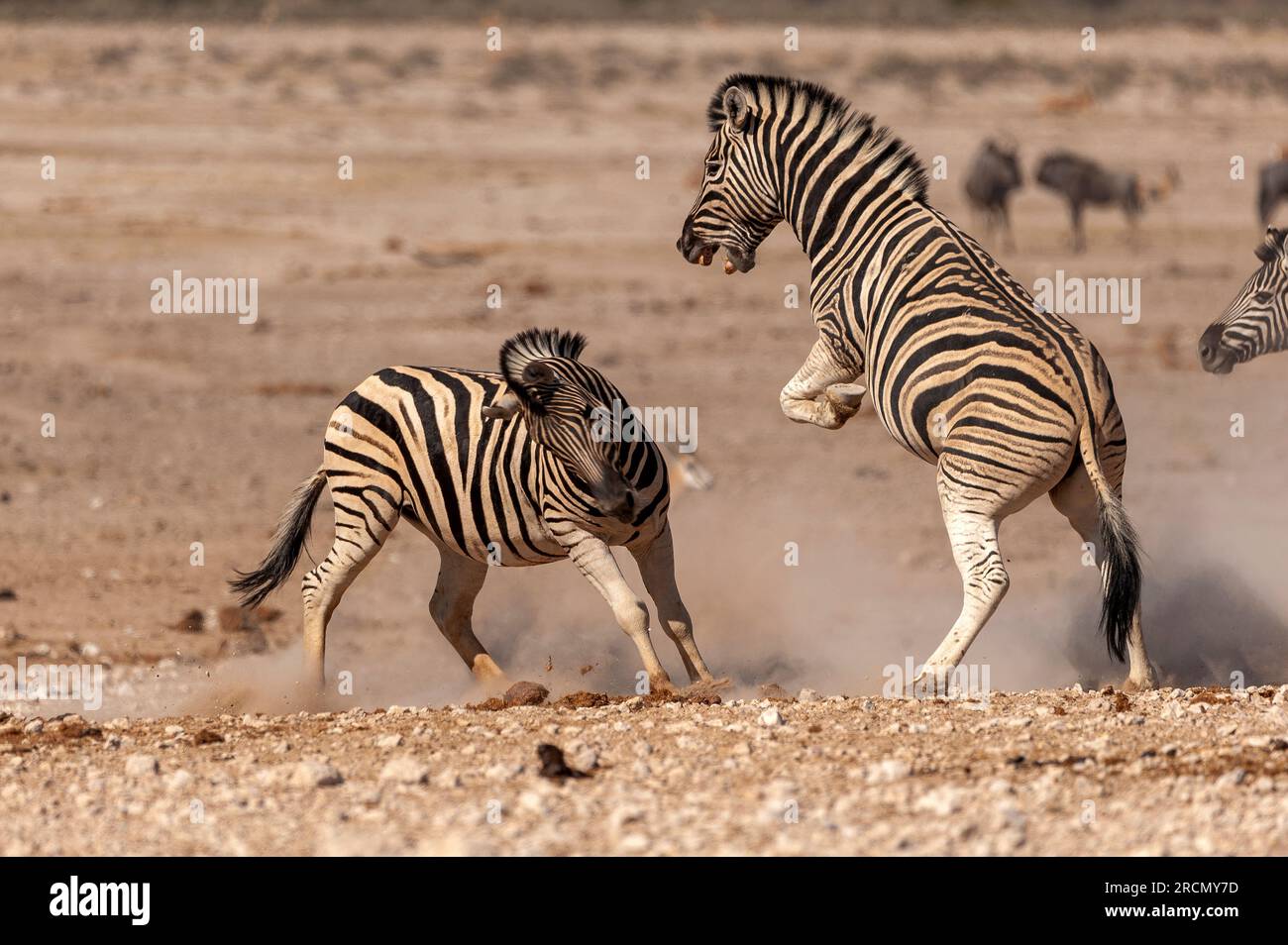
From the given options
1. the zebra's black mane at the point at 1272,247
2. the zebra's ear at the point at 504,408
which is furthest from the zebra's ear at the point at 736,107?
the zebra's black mane at the point at 1272,247

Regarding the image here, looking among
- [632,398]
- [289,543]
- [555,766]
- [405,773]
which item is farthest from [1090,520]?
[632,398]

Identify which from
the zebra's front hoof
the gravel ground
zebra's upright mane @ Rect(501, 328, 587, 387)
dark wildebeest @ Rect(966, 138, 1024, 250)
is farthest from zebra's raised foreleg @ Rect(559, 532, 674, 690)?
dark wildebeest @ Rect(966, 138, 1024, 250)

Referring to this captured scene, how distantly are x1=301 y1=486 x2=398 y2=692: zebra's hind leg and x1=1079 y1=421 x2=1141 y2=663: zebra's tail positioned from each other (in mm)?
3151

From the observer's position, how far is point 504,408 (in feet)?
26.8

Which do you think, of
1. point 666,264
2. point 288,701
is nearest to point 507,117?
point 666,264

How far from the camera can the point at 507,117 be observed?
2881 cm

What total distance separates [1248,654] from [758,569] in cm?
295

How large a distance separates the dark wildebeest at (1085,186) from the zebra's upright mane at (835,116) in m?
15.7

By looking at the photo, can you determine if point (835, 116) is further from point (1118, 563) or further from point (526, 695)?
point (526, 695)

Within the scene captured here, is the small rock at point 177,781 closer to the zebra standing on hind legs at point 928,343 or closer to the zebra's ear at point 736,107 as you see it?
the zebra standing on hind legs at point 928,343

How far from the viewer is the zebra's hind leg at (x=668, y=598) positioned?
823 centimetres

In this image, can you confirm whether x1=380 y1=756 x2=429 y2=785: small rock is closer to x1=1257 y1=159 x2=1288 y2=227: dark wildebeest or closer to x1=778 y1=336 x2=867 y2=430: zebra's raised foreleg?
x1=778 y1=336 x2=867 y2=430: zebra's raised foreleg
